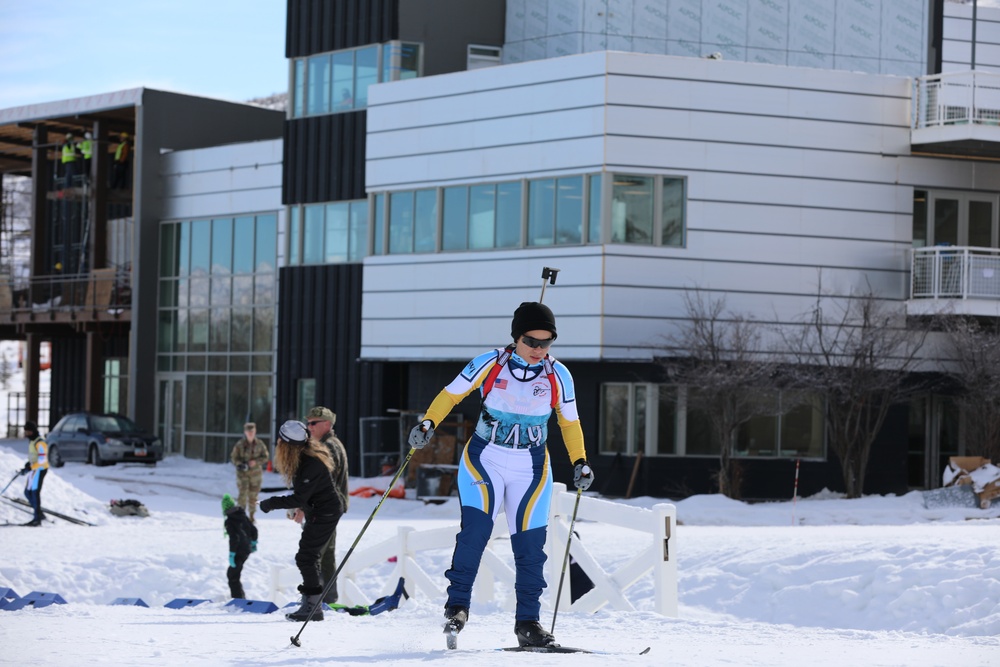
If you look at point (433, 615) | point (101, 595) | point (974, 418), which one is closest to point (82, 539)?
point (101, 595)

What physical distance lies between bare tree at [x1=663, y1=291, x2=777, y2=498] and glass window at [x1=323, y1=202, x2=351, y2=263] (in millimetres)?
9476

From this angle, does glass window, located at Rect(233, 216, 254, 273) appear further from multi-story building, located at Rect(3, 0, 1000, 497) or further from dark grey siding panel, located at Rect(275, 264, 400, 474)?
multi-story building, located at Rect(3, 0, 1000, 497)

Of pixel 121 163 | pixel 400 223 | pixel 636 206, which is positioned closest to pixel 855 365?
pixel 636 206

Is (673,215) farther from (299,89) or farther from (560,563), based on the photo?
(560,563)

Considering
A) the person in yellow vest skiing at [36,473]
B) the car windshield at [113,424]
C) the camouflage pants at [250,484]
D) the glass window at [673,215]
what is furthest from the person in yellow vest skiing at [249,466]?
the car windshield at [113,424]

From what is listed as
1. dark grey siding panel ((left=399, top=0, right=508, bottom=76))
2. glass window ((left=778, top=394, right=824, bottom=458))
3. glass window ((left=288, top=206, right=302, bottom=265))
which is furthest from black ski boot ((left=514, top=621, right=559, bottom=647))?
glass window ((left=288, top=206, right=302, bottom=265))

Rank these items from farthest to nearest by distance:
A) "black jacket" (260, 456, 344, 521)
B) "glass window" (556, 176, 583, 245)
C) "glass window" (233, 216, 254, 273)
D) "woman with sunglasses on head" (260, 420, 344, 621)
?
"glass window" (233, 216, 254, 273) → "glass window" (556, 176, 583, 245) → "black jacket" (260, 456, 344, 521) → "woman with sunglasses on head" (260, 420, 344, 621)

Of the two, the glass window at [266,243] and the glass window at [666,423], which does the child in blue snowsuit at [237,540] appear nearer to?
the glass window at [666,423]

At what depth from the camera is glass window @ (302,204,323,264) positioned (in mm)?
34625

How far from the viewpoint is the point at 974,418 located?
27453 millimetres

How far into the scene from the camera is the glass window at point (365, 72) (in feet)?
109

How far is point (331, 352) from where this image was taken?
1357 inches

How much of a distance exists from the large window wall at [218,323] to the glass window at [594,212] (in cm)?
1160

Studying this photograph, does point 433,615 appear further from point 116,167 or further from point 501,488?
point 116,167
